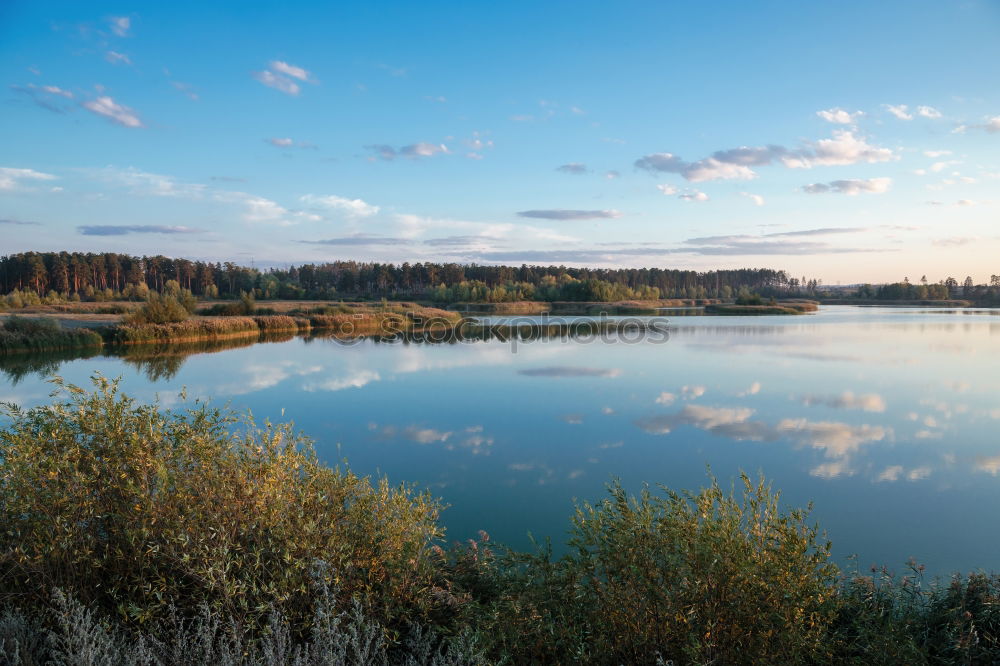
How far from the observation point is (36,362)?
2205 cm

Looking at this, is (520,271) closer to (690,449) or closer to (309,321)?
(309,321)

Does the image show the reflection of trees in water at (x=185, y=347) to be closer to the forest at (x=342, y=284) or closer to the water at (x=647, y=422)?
the water at (x=647, y=422)

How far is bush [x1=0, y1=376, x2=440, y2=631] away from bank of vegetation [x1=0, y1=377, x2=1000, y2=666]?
0.05 ft

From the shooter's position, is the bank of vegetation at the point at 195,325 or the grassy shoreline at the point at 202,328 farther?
the bank of vegetation at the point at 195,325

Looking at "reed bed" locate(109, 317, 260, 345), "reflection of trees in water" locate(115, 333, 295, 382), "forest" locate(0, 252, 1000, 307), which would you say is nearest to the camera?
"reflection of trees in water" locate(115, 333, 295, 382)

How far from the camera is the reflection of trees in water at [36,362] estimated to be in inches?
761

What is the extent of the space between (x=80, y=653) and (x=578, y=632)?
→ 2.74 meters

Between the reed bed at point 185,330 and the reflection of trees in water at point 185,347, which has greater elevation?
the reed bed at point 185,330

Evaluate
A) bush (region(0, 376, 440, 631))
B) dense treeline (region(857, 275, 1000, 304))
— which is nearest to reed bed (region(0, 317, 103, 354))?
bush (region(0, 376, 440, 631))

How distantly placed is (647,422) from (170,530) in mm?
11047

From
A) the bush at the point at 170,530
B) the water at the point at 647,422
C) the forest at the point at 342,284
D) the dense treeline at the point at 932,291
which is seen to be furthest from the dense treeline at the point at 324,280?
the bush at the point at 170,530

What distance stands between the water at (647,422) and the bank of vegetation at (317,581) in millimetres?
2964

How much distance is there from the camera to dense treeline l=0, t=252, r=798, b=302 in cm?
7356

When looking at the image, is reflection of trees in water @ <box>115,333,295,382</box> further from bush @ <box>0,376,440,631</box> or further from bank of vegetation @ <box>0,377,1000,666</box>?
bank of vegetation @ <box>0,377,1000,666</box>
